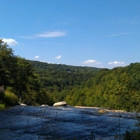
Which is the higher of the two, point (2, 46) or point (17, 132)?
point (2, 46)

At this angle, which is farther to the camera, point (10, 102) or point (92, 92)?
point (92, 92)

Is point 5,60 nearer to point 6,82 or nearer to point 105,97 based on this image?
point 6,82

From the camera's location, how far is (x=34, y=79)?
253 feet

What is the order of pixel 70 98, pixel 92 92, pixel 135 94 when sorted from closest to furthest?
pixel 135 94, pixel 92 92, pixel 70 98

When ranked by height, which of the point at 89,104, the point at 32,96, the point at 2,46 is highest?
the point at 2,46

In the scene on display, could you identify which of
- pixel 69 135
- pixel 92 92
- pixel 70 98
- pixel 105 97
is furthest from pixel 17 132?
pixel 70 98

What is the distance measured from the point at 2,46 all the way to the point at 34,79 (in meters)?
23.1

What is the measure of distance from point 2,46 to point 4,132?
4526 centimetres

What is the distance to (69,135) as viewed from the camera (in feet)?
42.0

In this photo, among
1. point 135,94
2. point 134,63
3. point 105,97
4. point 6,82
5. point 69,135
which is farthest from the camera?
point 134,63

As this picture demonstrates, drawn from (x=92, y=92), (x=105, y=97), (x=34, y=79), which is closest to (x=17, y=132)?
(x=34, y=79)

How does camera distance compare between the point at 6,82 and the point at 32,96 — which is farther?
the point at 32,96

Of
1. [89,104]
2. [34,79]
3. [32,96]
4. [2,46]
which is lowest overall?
[89,104]

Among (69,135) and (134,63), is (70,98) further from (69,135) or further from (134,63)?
(69,135)
